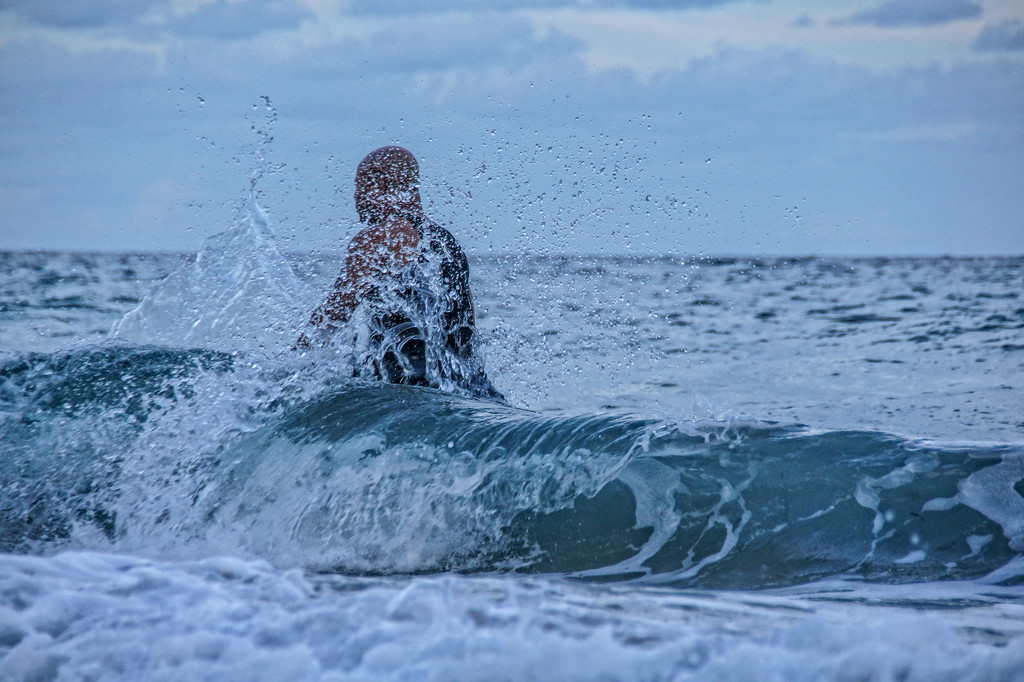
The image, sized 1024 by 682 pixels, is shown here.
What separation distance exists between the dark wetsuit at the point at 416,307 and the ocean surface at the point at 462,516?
22 centimetres

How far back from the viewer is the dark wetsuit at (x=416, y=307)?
14.1 ft

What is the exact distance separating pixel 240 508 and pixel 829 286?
1713cm

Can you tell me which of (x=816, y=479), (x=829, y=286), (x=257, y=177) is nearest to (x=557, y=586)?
(x=816, y=479)

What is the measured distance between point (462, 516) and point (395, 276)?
1493 millimetres

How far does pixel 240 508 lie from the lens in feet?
10.9

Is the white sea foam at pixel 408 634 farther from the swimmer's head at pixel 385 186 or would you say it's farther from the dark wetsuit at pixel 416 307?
the swimmer's head at pixel 385 186

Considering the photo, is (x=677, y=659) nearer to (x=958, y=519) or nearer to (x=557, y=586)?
(x=557, y=586)

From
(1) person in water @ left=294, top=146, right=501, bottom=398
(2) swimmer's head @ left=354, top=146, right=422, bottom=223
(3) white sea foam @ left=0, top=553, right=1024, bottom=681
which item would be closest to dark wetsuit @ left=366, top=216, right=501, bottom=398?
(1) person in water @ left=294, top=146, right=501, bottom=398

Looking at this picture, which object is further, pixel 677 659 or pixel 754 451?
pixel 754 451

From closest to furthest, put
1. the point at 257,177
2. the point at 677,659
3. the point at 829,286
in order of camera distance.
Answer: the point at 677,659, the point at 257,177, the point at 829,286

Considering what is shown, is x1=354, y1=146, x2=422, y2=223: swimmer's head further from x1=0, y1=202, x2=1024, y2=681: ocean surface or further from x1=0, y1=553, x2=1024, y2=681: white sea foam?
x1=0, y1=553, x2=1024, y2=681: white sea foam

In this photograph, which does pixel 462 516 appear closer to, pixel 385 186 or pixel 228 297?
pixel 385 186

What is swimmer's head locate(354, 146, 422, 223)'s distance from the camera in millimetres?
4371

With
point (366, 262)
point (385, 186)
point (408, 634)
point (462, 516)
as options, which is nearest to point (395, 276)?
point (366, 262)
